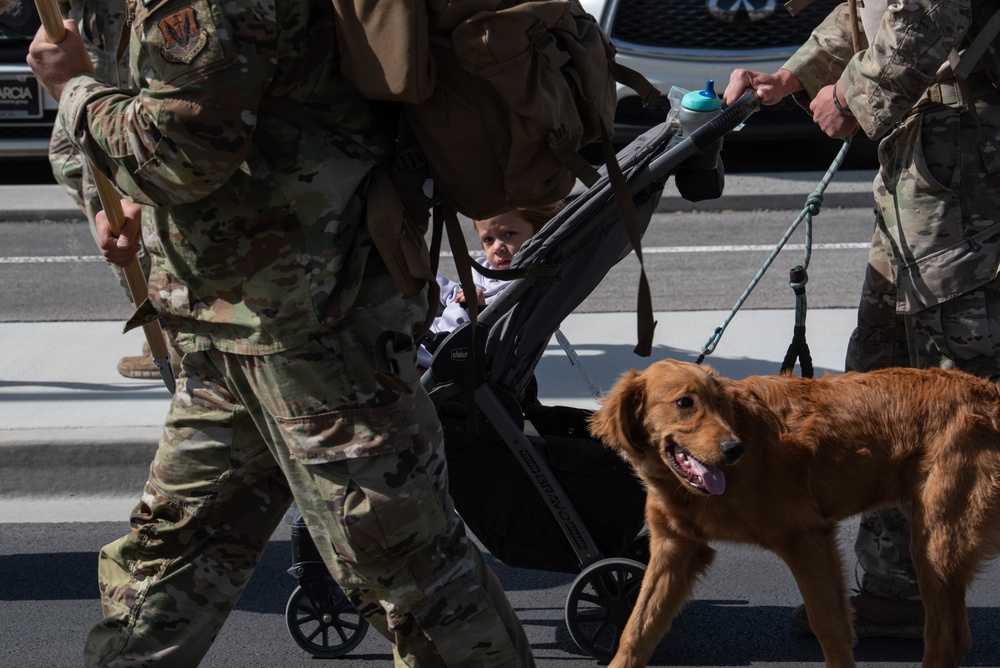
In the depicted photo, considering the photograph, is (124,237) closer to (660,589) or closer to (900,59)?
(660,589)

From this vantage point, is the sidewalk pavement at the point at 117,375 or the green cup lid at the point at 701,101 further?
the sidewalk pavement at the point at 117,375

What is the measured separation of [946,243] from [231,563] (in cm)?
200

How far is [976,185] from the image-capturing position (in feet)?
10.8

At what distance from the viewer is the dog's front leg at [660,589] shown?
328 cm

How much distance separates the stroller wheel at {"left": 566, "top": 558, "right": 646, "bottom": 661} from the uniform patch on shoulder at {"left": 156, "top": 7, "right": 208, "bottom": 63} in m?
1.87

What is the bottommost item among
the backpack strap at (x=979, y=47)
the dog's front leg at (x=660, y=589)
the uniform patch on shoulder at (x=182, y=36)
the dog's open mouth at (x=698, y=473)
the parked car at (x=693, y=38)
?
the parked car at (x=693, y=38)

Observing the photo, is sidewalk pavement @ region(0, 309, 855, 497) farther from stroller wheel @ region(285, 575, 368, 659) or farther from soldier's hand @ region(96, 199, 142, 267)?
soldier's hand @ region(96, 199, 142, 267)

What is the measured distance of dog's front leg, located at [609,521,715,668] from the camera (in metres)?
3.28

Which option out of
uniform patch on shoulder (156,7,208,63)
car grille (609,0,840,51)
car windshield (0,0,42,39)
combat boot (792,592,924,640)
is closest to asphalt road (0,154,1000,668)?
combat boot (792,592,924,640)

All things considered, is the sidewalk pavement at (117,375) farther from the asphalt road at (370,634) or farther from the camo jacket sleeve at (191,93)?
the camo jacket sleeve at (191,93)

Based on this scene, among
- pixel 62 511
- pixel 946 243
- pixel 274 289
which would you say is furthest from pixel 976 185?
pixel 62 511

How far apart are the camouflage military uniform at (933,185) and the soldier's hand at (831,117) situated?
96 millimetres

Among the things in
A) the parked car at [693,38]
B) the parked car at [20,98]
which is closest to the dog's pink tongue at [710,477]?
the parked car at [693,38]

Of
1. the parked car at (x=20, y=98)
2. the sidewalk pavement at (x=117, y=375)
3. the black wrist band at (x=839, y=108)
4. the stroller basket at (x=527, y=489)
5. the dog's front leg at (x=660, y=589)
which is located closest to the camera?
the dog's front leg at (x=660, y=589)
